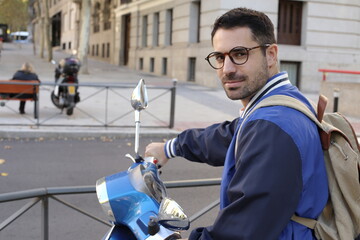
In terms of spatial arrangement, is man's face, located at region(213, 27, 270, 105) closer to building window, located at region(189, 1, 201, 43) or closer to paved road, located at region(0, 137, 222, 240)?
paved road, located at region(0, 137, 222, 240)

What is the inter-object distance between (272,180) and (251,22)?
0.63m

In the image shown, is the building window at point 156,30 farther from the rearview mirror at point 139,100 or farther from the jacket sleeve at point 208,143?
the rearview mirror at point 139,100

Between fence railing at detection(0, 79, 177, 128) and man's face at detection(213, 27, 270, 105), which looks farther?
fence railing at detection(0, 79, 177, 128)

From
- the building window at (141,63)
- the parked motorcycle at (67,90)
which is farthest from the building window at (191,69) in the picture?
the parked motorcycle at (67,90)

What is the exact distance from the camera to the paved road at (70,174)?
194 inches

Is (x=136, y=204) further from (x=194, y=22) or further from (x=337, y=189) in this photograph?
(x=194, y=22)

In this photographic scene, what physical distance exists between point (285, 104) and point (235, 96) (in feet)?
0.81

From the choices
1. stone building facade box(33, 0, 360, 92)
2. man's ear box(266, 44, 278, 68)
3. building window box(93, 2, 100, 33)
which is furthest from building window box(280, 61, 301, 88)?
building window box(93, 2, 100, 33)

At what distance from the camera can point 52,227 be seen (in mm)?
4934

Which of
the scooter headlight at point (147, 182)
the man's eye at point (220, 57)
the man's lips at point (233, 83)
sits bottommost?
the scooter headlight at point (147, 182)

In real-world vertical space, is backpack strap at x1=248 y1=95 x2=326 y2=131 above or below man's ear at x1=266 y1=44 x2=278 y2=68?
below

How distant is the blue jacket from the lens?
1551mm

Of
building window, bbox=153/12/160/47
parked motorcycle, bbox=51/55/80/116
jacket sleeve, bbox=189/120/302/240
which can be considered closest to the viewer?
jacket sleeve, bbox=189/120/302/240

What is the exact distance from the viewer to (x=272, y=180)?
1545mm
